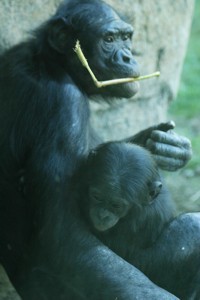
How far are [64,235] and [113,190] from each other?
0.45m

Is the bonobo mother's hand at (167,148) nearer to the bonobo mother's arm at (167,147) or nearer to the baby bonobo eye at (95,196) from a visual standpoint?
the bonobo mother's arm at (167,147)

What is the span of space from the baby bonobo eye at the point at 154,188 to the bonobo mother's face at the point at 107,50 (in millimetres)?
899

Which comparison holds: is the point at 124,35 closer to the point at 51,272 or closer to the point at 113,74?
the point at 113,74

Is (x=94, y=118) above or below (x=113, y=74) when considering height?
below

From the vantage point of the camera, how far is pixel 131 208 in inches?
214

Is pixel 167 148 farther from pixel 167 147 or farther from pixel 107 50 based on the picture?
pixel 107 50

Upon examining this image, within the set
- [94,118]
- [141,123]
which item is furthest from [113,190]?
[141,123]

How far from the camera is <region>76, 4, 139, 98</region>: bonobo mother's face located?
596cm

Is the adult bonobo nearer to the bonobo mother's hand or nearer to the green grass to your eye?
the bonobo mother's hand

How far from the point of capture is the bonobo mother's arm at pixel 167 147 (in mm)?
6098

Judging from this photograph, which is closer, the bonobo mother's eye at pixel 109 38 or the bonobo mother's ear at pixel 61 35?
the bonobo mother's ear at pixel 61 35

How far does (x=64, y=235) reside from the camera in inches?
211

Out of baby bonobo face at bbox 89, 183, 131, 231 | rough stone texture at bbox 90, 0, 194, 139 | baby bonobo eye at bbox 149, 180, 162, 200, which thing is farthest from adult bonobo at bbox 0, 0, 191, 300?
rough stone texture at bbox 90, 0, 194, 139

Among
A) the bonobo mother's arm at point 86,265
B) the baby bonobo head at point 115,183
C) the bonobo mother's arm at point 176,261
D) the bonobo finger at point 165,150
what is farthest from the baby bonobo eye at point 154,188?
the bonobo finger at point 165,150
